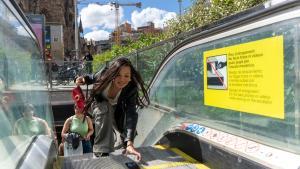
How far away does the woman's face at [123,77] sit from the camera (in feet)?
12.9

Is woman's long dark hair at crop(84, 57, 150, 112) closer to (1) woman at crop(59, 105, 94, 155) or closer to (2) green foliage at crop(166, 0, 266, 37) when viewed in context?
(1) woman at crop(59, 105, 94, 155)

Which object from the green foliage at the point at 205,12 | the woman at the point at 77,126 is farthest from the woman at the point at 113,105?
the green foliage at the point at 205,12

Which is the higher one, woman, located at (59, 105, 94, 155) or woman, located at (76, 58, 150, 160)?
woman, located at (76, 58, 150, 160)

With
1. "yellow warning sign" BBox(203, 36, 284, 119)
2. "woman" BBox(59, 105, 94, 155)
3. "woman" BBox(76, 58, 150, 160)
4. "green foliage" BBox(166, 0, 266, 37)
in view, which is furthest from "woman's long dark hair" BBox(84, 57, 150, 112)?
"green foliage" BBox(166, 0, 266, 37)

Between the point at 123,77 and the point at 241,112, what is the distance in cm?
116

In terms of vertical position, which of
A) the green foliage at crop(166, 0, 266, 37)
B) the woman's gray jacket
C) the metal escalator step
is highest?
the green foliage at crop(166, 0, 266, 37)

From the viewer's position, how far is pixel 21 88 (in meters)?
3.31

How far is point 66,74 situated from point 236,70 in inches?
591

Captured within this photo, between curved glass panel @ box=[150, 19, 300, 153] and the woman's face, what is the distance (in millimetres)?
937

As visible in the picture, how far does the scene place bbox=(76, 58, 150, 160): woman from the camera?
13.3ft

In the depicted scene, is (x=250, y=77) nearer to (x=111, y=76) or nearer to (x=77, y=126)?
(x=111, y=76)

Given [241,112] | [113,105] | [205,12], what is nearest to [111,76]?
[113,105]

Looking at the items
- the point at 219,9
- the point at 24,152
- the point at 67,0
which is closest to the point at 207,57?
the point at 24,152

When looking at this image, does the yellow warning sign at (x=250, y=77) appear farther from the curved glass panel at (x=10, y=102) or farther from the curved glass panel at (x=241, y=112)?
the curved glass panel at (x=10, y=102)
